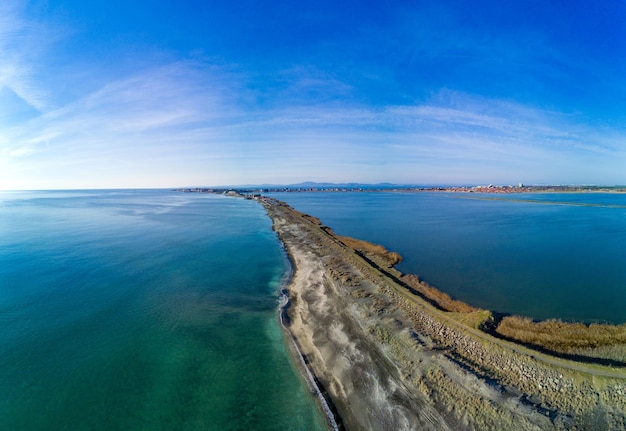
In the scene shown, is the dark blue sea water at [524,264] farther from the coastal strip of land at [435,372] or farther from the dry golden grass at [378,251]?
the coastal strip of land at [435,372]

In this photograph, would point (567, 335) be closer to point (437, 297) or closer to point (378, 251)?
point (437, 297)

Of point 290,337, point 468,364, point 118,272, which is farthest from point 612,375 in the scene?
point 118,272

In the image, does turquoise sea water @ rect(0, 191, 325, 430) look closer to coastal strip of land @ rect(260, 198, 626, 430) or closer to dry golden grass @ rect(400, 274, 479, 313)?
coastal strip of land @ rect(260, 198, 626, 430)

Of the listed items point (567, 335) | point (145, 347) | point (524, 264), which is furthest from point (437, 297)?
point (145, 347)

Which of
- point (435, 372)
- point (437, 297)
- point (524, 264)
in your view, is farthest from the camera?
point (524, 264)

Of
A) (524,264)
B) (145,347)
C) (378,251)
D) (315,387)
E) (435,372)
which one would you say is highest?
(378,251)

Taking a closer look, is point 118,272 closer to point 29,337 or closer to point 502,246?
Result: point 29,337

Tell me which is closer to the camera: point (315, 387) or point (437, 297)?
point (315, 387)
